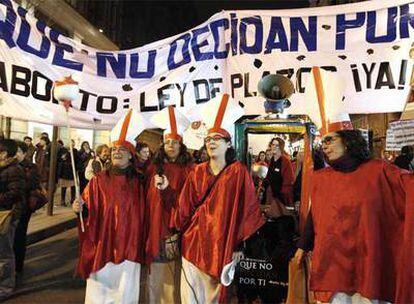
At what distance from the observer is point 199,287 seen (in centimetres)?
381

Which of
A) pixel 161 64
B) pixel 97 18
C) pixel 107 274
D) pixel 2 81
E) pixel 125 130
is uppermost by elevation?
pixel 97 18

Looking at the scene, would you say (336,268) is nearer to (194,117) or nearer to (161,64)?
(194,117)

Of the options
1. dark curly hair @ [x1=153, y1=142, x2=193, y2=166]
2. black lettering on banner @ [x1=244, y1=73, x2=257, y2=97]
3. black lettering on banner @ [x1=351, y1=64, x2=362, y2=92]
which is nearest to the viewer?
dark curly hair @ [x1=153, y1=142, x2=193, y2=166]

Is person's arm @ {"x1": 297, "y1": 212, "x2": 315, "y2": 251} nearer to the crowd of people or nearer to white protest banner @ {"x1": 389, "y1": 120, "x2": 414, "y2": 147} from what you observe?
the crowd of people

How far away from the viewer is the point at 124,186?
4.16 metres

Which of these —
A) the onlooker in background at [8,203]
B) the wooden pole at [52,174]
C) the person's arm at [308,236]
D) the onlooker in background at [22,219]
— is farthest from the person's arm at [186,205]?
the wooden pole at [52,174]

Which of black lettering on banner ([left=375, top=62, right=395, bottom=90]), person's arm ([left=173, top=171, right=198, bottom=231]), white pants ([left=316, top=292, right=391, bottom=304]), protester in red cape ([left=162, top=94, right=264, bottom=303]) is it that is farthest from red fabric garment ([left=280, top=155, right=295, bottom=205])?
white pants ([left=316, top=292, right=391, bottom=304])

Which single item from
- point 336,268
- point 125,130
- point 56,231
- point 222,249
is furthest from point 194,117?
point 56,231

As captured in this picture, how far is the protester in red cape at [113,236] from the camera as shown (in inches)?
160

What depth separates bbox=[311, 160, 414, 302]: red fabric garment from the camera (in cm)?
302

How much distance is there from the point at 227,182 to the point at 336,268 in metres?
1.13

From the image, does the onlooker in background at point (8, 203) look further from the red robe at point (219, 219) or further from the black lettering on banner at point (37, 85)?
the red robe at point (219, 219)

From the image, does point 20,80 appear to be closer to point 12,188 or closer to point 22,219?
point 12,188

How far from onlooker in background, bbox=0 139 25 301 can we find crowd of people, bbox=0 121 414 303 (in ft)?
0.04
